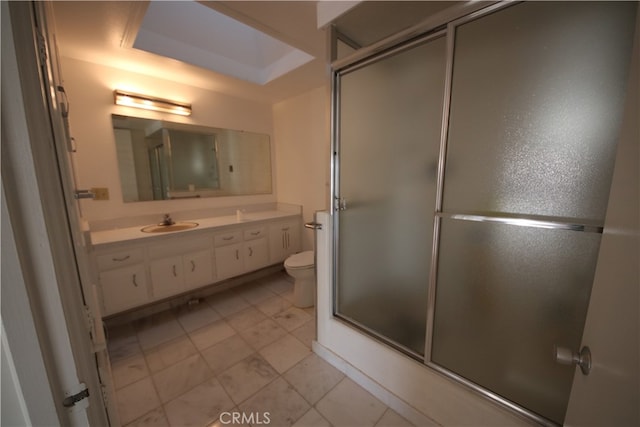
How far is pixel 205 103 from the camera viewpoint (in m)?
2.62

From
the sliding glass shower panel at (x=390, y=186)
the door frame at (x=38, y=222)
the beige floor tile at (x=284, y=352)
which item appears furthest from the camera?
the beige floor tile at (x=284, y=352)

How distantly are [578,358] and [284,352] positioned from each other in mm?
1619

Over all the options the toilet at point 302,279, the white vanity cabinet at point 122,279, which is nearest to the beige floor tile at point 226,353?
the toilet at point 302,279

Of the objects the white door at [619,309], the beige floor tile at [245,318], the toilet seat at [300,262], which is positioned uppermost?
the white door at [619,309]

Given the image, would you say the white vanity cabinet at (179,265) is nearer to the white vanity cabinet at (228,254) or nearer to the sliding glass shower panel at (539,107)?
the white vanity cabinet at (228,254)

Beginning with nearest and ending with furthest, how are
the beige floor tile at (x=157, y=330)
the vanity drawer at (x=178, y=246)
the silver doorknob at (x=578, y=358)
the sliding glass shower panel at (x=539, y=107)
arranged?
1. the silver doorknob at (x=578, y=358)
2. the sliding glass shower panel at (x=539, y=107)
3. the beige floor tile at (x=157, y=330)
4. the vanity drawer at (x=178, y=246)

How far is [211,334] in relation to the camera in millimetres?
1963

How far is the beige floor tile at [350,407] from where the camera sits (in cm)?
128

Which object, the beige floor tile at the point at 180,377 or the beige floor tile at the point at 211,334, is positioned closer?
the beige floor tile at the point at 180,377

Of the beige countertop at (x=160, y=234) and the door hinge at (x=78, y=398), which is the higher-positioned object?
the door hinge at (x=78, y=398)

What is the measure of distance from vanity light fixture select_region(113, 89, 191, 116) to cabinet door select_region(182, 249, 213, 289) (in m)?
1.44

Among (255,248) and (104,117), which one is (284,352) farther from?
(104,117)

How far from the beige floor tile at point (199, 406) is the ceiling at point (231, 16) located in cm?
209

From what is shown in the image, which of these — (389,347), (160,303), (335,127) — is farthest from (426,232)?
(160,303)
